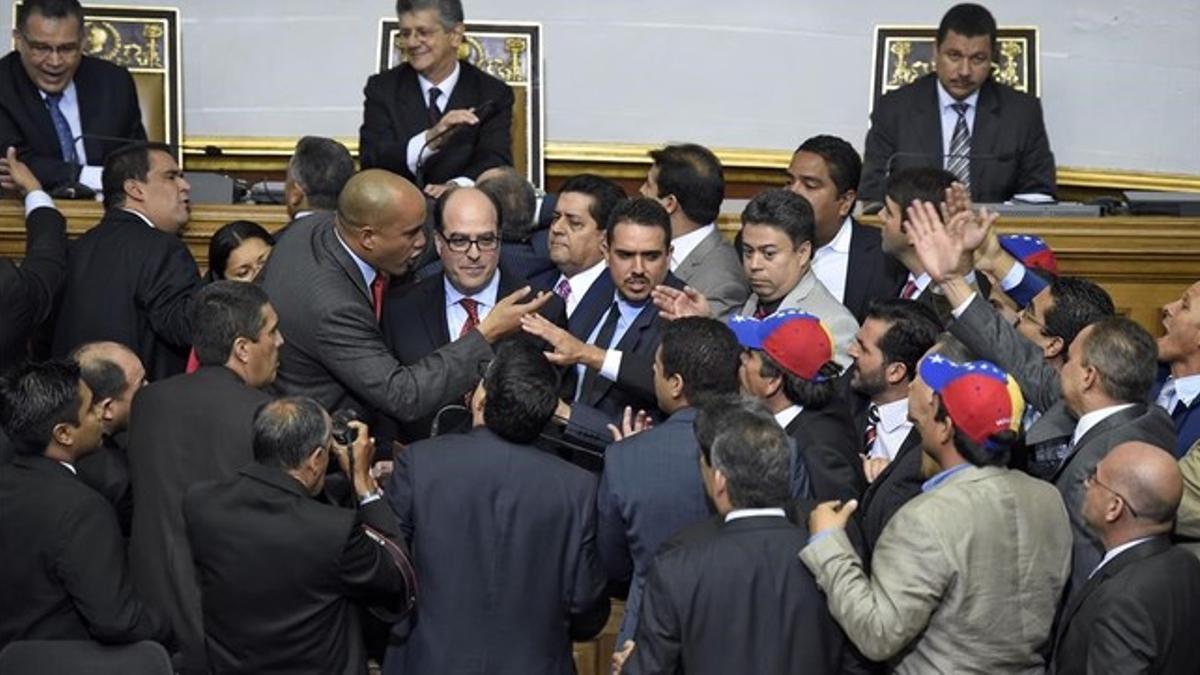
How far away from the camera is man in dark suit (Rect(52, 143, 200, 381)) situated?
746 centimetres

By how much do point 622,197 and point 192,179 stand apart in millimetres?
1708

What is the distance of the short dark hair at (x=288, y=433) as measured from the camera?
5.96 metres

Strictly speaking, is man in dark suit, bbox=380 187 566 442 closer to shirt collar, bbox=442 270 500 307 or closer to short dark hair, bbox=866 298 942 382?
shirt collar, bbox=442 270 500 307

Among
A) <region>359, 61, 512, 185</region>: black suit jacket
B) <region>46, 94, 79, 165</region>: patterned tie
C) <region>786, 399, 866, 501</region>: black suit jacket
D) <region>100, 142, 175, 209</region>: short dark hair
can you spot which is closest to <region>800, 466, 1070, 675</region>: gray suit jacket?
<region>786, 399, 866, 501</region>: black suit jacket

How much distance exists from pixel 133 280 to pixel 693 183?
1.72 meters

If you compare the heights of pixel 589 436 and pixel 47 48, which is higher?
pixel 47 48

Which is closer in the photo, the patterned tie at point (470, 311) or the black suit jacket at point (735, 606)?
the black suit jacket at point (735, 606)

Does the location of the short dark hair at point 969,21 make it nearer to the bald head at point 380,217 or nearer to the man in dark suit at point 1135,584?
the bald head at point 380,217

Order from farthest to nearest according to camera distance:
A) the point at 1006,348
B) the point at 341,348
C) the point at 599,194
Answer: the point at 599,194 → the point at 341,348 → the point at 1006,348

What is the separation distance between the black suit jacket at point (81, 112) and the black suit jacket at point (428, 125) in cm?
88

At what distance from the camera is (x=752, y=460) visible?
226 inches

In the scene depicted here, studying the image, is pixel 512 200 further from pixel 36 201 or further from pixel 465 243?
pixel 36 201

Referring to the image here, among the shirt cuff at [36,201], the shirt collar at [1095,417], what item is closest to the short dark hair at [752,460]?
the shirt collar at [1095,417]

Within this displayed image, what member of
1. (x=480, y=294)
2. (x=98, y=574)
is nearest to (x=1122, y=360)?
(x=480, y=294)
